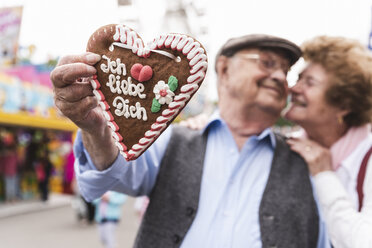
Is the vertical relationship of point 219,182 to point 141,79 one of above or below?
below

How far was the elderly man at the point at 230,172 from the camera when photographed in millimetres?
1376

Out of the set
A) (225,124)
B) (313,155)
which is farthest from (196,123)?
(313,155)

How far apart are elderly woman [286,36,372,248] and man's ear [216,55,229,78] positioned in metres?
0.36

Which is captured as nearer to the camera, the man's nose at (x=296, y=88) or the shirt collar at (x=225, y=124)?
the shirt collar at (x=225, y=124)

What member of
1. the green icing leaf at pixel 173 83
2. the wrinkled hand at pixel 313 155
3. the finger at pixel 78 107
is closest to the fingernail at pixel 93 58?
the finger at pixel 78 107

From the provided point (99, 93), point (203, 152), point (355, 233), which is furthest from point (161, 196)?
point (355, 233)

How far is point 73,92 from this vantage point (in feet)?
3.42

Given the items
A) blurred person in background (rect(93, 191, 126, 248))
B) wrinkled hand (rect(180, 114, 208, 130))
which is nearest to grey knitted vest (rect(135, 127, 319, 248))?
wrinkled hand (rect(180, 114, 208, 130))

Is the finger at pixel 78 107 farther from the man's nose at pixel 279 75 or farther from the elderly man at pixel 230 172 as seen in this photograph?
the man's nose at pixel 279 75

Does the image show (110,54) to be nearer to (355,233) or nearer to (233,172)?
(233,172)

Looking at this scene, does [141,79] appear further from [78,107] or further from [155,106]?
[78,107]

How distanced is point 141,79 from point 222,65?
0.82 m

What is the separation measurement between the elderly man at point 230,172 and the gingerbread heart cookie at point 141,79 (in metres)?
0.13

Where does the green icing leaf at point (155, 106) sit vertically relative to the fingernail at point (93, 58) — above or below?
below
